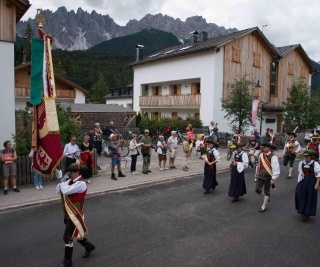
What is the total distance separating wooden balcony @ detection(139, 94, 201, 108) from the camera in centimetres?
2657

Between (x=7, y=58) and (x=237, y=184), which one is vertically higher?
(x=7, y=58)

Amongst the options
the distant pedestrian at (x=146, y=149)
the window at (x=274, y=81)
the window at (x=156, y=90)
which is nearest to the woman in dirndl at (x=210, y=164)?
the distant pedestrian at (x=146, y=149)

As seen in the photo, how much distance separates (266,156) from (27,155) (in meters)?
7.64

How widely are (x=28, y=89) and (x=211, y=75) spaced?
70.0 feet

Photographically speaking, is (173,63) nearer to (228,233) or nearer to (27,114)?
(27,114)

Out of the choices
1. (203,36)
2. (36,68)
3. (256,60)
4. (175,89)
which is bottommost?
(36,68)

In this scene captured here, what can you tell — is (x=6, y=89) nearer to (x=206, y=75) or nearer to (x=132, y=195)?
(x=132, y=195)

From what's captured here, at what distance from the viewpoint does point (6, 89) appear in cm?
1448

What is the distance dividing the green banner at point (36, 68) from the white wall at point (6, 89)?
967 centimetres

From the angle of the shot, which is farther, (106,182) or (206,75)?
(206,75)

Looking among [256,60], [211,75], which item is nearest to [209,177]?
[211,75]

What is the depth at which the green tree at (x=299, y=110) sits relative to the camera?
2398 centimetres

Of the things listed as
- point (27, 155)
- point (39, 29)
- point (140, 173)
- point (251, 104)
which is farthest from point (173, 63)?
point (39, 29)

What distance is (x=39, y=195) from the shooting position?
30.8 feet
